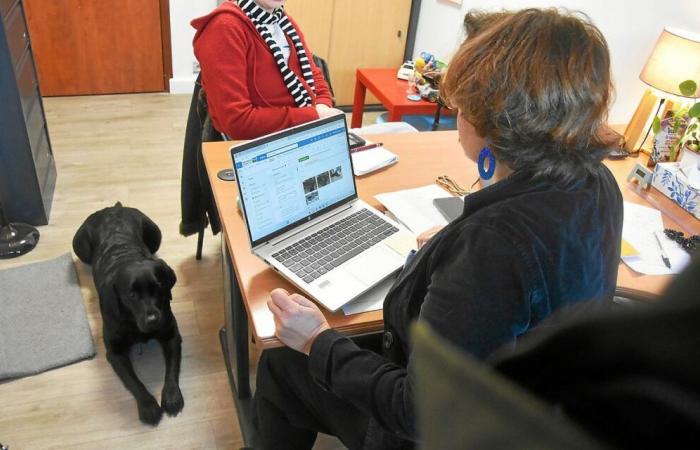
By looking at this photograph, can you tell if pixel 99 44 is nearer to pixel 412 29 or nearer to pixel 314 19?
pixel 314 19

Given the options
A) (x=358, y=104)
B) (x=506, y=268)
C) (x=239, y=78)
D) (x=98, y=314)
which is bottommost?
(x=98, y=314)

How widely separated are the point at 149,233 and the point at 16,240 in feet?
2.00

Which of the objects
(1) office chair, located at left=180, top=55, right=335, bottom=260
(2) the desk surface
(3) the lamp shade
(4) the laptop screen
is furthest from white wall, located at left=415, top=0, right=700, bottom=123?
(1) office chair, located at left=180, top=55, right=335, bottom=260

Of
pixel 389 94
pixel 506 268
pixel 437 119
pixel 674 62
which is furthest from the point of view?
pixel 389 94

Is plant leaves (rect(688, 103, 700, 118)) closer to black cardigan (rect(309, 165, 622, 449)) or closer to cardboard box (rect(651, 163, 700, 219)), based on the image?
cardboard box (rect(651, 163, 700, 219))

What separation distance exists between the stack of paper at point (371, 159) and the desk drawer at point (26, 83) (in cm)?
150

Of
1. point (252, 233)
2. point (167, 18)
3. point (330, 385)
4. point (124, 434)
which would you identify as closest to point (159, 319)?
point (124, 434)

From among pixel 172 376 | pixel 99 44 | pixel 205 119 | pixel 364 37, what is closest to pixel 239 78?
pixel 205 119

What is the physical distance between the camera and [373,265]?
4.15 feet

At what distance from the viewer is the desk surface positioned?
115 cm

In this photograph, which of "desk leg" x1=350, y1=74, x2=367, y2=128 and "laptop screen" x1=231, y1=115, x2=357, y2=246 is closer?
"laptop screen" x1=231, y1=115, x2=357, y2=246

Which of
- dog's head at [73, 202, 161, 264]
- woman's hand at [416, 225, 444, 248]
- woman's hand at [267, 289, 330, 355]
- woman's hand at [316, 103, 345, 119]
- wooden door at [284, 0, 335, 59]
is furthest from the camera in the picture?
wooden door at [284, 0, 335, 59]

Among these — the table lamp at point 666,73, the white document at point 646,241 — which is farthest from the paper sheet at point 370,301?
the table lamp at point 666,73

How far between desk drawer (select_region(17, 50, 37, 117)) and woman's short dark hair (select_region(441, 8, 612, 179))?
82.9 inches
